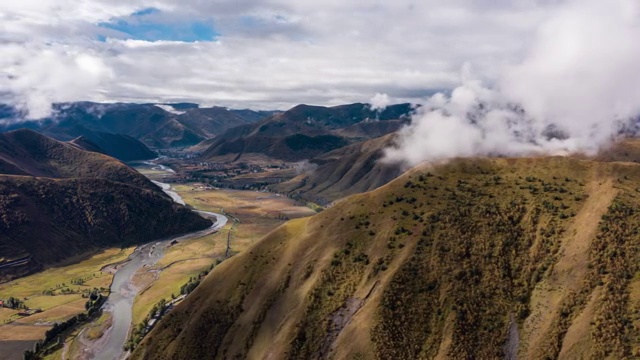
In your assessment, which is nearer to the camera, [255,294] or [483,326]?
[483,326]

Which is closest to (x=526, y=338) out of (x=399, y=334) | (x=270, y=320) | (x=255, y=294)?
(x=399, y=334)

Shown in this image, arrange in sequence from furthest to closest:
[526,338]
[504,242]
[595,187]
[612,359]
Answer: [595,187], [504,242], [526,338], [612,359]

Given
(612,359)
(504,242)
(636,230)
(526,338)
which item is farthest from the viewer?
(504,242)

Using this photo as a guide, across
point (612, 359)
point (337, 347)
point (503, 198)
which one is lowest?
point (337, 347)

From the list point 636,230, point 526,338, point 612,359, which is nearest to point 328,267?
point 526,338

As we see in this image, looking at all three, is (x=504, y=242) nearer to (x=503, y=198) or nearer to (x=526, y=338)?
(x=503, y=198)

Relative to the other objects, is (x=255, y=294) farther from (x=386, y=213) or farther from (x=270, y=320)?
(x=386, y=213)

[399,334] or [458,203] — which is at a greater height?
[458,203]
